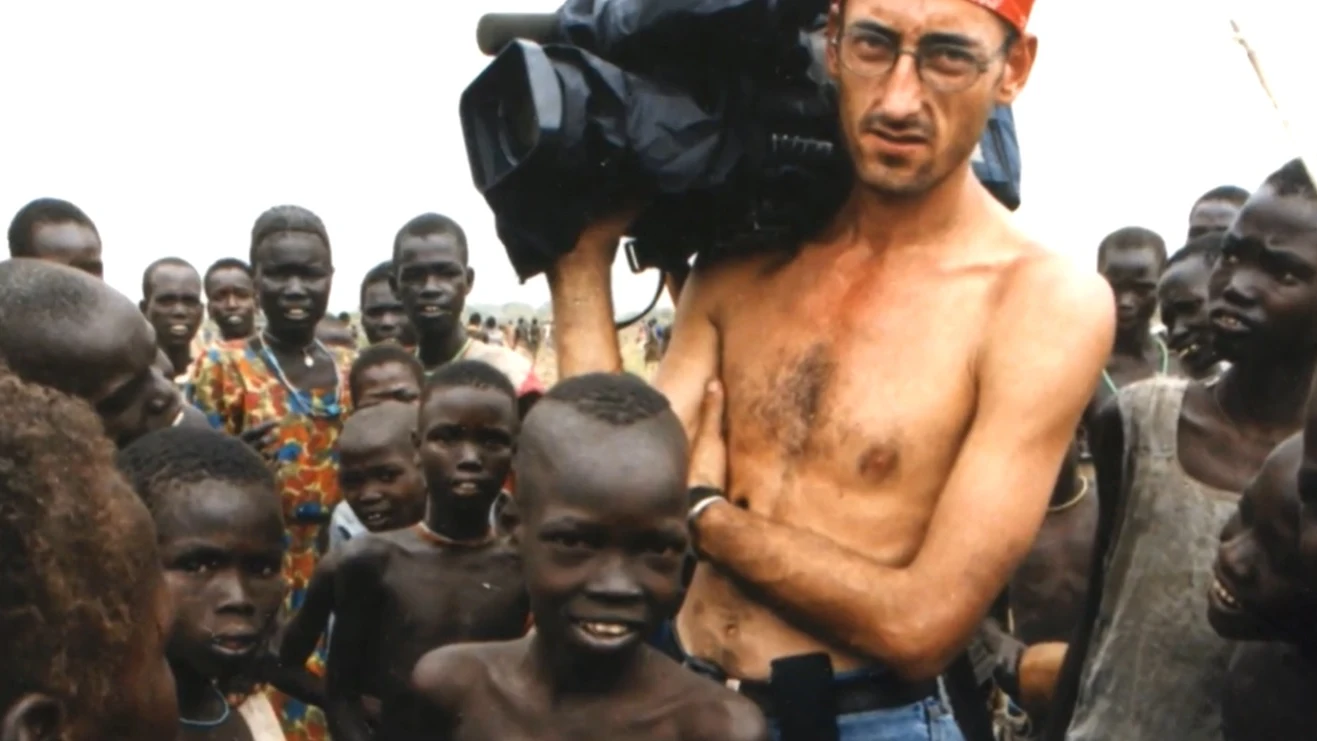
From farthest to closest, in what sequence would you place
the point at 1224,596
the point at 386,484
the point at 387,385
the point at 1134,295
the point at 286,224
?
the point at 1134,295 → the point at 286,224 → the point at 387,385 → the point at 386,484 → the point at 1224,596

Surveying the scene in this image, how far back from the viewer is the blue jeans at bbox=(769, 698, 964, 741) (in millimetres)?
2961

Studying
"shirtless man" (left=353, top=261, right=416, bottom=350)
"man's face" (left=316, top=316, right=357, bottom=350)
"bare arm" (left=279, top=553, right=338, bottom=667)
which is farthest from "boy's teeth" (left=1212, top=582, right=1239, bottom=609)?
"man's face" (left=316, top=316, right=357, bottom=350)

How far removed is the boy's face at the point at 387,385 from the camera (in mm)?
5539

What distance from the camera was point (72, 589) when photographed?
166 centimetres

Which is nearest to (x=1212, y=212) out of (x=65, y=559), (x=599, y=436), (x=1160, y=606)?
(x=1160, y=606)

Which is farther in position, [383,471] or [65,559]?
[383,471]

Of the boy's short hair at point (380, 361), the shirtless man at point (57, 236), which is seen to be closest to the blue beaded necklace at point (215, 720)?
the boy's short hair at point (380, 361)

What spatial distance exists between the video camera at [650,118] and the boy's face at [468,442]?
43.2 inches

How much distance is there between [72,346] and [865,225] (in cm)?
136

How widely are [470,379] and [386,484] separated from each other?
0.89 metres

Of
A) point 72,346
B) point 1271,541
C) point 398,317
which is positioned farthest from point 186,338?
point 1271,541

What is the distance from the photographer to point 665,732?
9.02 ft

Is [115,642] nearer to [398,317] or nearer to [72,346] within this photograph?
[72,346]

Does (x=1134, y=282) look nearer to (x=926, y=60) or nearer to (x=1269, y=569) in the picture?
(x=926, y=60)
